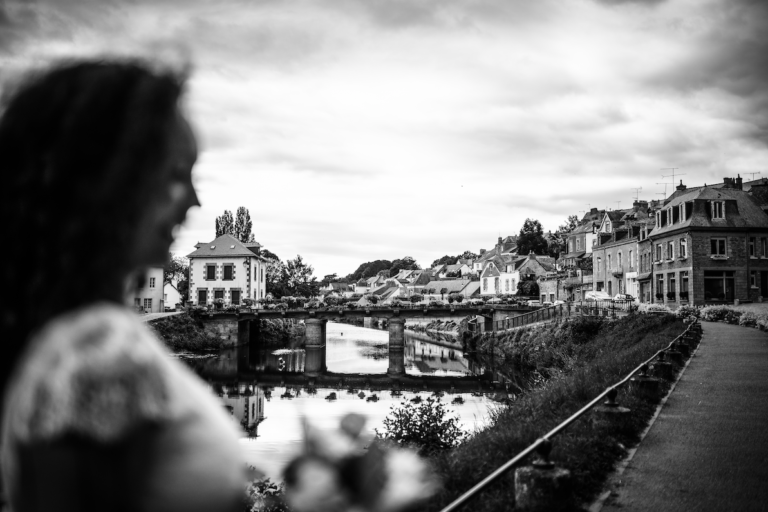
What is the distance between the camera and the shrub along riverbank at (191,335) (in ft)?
161

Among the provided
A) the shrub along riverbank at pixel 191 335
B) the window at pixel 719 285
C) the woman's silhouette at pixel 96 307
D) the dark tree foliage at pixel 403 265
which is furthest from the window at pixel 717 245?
the dark tree foliage at pixel 403 265

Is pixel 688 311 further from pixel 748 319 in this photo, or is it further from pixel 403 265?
pixel 403 265

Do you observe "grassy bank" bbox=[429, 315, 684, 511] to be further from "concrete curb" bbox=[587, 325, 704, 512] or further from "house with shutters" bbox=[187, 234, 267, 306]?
"house with shutters" bbox=[187, 234, 267, 306]

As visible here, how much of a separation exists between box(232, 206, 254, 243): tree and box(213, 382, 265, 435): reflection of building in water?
179 feet

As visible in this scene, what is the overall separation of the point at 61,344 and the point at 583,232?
259ft

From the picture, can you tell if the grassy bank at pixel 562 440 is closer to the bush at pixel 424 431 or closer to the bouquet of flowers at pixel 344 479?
the bush at pixel 424 431

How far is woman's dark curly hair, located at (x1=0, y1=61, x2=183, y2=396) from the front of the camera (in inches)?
43.8

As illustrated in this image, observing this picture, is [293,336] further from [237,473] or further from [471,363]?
[237,473]

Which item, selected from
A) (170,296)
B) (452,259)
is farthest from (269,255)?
(452,259)

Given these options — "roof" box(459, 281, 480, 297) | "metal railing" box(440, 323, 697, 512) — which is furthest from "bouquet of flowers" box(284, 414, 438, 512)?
"roof" box(459, 281, 480, 297)

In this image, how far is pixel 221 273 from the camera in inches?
Result: 2623

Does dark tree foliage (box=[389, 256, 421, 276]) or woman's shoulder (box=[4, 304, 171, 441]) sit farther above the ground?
dark tree foliage (box=[389, 256, 421, 276])

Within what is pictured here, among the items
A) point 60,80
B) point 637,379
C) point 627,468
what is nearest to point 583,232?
point 637,379

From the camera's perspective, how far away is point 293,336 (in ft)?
244
